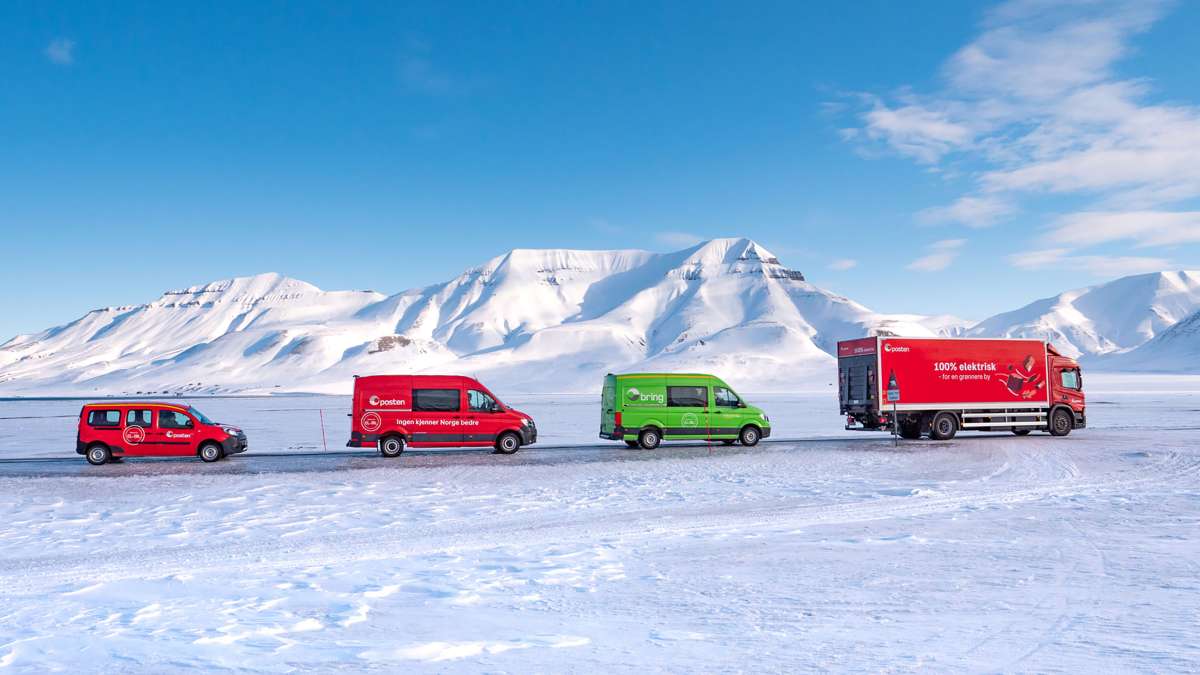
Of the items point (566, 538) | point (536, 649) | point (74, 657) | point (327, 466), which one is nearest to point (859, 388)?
point (327, 466)

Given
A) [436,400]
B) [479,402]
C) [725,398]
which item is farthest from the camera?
[725,398]

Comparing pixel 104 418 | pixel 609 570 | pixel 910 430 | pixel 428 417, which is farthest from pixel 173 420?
pixel 910 430

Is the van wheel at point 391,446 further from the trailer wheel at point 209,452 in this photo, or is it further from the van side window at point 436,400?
the trailer wheel at point 209,452

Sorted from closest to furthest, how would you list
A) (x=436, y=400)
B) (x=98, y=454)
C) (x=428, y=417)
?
1. (x=98, y=454)
2. (x=428, y=417)
3. (x=436, y=400)

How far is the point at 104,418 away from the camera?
22.7 m

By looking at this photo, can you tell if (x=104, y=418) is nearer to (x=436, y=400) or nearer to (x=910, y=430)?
(x=436, y=400)

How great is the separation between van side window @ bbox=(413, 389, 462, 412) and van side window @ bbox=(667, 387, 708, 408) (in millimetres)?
6470

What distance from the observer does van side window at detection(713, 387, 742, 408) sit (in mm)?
26422

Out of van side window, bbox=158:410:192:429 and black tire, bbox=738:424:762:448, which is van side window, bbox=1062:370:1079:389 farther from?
van side window, bbox=158:410:192:429

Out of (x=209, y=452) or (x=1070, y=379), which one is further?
(x=1070, y=379)

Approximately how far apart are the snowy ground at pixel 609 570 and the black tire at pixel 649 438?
19.2 feet

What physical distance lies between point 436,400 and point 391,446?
180 centimetres

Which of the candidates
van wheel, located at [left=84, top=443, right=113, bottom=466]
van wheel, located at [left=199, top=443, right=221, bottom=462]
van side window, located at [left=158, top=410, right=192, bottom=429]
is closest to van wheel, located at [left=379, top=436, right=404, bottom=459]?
van wheel, located at [left=199, top=443, right=221, bottom=462]

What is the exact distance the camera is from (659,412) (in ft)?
84.6
